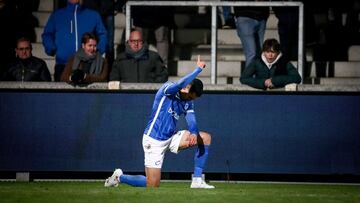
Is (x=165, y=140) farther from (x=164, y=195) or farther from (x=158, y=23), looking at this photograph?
(x=158, y=23)

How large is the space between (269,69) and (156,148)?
97.7 inches

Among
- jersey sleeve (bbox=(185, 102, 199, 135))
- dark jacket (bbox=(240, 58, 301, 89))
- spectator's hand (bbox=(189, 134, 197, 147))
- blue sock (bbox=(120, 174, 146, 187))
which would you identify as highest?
dark jacket (bbox=(240, 58, 301, 89))

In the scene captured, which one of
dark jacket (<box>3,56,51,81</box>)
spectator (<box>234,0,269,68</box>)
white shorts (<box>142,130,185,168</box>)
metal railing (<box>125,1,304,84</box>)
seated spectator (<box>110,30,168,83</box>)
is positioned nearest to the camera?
white shorts (<box>142,130,185,168</box>)

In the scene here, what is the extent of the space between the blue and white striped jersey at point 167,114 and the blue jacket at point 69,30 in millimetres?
2765

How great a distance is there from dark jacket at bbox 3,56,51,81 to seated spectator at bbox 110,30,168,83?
1.10 metres

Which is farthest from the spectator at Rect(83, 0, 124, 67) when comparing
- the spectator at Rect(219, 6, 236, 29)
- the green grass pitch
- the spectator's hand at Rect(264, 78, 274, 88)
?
the green grass pitch

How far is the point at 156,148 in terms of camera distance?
1301 cm

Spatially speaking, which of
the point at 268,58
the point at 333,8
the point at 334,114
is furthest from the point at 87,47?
the point at 333,8

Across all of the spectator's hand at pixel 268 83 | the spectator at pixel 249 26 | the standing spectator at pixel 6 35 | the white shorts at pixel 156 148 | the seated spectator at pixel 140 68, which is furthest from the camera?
the standing spectator at pixel 6 35

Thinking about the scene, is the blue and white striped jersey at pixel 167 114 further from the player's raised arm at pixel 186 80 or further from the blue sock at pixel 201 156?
the blue sock at pixel 201 156

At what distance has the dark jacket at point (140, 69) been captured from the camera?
1462 centimetres

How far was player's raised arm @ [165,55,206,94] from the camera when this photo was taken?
1196 centimetres

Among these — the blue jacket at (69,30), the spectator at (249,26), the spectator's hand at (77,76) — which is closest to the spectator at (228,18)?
the spectator at (249,26)

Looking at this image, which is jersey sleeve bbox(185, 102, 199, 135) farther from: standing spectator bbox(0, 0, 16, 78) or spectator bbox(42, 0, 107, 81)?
standing spectator bbox(0, 0, 16, 78)
